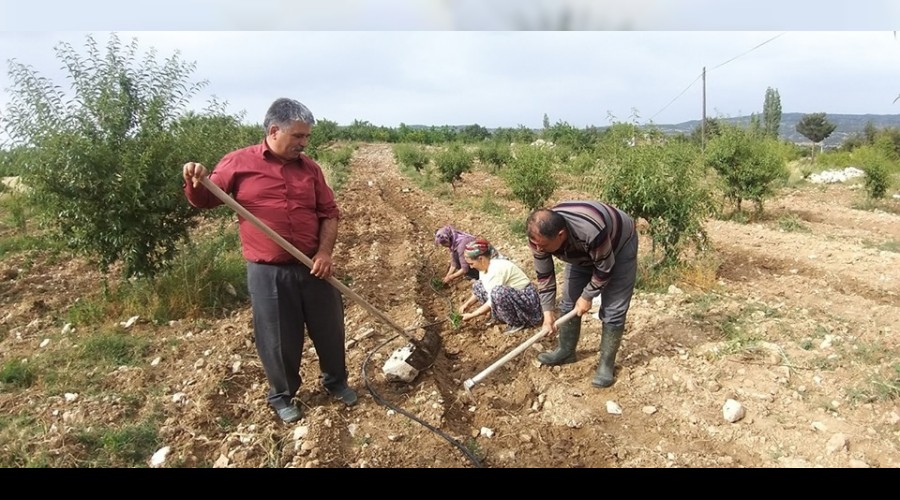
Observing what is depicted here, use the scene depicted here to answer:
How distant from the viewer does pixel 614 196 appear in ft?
19.9

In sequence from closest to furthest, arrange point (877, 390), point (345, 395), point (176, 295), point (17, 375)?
point (877, 390)
point (345, 395)
point (17, 375)
point (176, 295)

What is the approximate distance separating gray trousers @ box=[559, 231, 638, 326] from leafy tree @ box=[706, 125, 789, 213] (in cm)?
804

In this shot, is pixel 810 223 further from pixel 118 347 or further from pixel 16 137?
pixel 16 137

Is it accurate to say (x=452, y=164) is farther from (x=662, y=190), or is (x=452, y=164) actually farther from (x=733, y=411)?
(x=733, y=411)

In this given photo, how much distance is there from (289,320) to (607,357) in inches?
84.6

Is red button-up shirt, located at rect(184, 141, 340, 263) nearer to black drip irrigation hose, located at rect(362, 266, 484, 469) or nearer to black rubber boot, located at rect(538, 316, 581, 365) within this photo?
black drip irrigation hose, located at rect(362, 266, 484, 469)

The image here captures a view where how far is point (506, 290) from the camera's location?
4.69 metres

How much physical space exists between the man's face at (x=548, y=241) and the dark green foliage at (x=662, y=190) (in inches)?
110

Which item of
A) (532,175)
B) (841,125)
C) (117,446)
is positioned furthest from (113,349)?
(841,125)

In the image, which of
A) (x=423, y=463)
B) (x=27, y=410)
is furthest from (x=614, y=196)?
(x=27, y=410)

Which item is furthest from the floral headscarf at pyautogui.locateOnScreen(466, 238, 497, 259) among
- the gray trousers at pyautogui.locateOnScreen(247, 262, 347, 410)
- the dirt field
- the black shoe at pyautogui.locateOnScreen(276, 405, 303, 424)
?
the black shoe at pyautogui.locateOnScreen(276, 405, 303, 424)

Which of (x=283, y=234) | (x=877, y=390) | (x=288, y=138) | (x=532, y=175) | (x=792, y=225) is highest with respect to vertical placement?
(x=288, y=138)

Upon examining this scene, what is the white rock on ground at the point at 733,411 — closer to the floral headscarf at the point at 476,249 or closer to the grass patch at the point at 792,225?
the floral headscarf at the point at 476,249

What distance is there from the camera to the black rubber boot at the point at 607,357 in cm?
388
